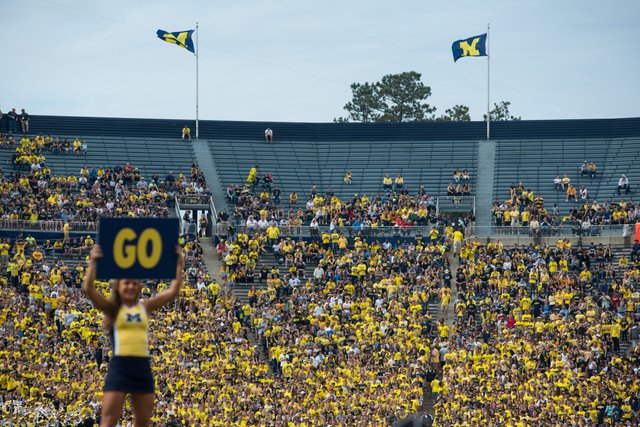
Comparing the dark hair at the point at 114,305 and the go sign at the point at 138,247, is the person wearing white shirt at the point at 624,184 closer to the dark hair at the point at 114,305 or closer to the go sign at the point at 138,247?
the go sign at the point at 138,247

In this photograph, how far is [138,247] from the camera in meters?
8.45

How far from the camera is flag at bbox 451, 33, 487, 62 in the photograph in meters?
52.8

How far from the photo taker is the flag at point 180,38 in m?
53.3

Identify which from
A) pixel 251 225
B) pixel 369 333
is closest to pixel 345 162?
pixel 251 225

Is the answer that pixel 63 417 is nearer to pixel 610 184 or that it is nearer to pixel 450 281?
pixel 450 281

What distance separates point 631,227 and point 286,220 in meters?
12.9

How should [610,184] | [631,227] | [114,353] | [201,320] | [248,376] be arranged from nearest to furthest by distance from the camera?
[114,353]
[248,376]
[201,320]
[631,227]
[610,184]

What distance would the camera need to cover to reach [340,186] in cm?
4931

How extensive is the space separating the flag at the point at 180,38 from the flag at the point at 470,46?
12.4m

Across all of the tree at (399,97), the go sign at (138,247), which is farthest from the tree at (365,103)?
the go sign at (138,247)

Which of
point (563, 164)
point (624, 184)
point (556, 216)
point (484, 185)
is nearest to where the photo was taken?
point (556, 216)

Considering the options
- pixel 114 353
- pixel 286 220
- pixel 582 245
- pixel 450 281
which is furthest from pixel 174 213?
pixel 114 353

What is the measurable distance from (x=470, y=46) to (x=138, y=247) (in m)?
46.1

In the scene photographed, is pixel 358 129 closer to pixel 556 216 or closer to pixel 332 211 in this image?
pixel 332 211
